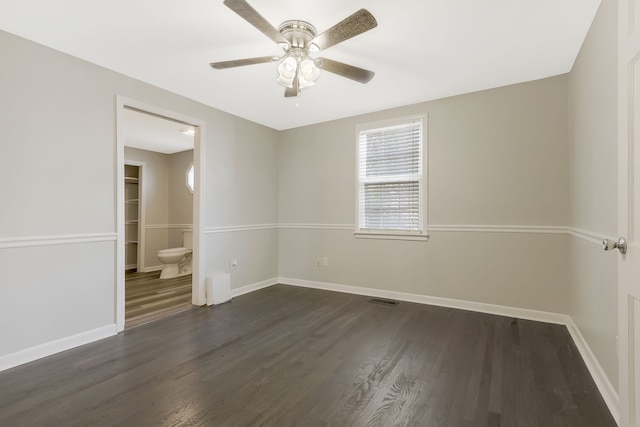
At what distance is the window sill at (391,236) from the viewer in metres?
3.51

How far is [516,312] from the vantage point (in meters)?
2.99

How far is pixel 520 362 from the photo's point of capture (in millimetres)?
2111

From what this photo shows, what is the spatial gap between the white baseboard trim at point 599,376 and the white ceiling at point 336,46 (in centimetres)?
231

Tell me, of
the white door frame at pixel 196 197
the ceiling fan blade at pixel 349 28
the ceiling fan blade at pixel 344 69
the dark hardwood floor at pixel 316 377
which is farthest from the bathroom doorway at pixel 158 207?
the ceiling fan blade at pixel 349 28

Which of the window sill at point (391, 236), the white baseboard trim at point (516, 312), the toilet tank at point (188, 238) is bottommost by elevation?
the white baseboard trim at point (516, 312)

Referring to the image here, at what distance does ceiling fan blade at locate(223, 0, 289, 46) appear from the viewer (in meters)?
1.50

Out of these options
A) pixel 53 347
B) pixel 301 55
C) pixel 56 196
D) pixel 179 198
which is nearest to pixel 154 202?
pixel 179 198

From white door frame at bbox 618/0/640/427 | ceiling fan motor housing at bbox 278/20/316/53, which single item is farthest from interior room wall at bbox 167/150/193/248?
white door frame at bbox 618/0/640/427

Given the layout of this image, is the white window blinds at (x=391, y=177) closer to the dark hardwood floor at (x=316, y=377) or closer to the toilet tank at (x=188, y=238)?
the dark hardwood floor at (x=316, y=377)

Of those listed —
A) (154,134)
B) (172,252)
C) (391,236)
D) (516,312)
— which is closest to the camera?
(516,312)

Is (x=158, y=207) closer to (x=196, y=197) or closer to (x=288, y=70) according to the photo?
(x=196, y=197)

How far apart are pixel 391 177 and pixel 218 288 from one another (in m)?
2.56

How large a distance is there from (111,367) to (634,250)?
3036mm

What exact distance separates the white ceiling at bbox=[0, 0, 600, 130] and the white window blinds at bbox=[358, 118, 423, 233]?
606 millimetres
